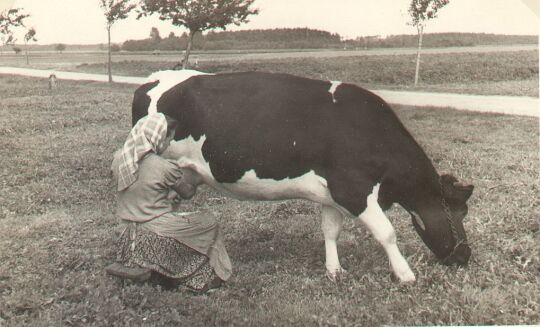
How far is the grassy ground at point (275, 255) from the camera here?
4.00m

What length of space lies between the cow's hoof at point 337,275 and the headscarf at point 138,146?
5.85 ft

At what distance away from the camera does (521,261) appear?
4648 mm

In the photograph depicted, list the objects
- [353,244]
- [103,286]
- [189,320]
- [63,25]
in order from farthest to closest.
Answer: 1. [63,25]
2. [353,244]
3. [103,286]
4. [189,320]

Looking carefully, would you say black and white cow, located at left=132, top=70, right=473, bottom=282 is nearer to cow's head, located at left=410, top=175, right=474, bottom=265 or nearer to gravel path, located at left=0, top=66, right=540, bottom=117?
cow's head, located at left=410, top=175, right=474, bottom=265

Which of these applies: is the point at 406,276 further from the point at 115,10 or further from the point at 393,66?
the point at 393,66

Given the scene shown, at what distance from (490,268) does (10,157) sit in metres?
6.21

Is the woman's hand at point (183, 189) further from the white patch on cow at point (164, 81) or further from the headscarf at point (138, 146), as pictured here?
the white patch on cow at point (164, 81)

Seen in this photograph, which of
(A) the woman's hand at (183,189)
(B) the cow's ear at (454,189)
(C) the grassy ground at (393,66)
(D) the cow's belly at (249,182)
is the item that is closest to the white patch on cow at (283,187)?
(D) the cow's belly at (249,182)

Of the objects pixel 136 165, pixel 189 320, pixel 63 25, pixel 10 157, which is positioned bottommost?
pixel 189 320

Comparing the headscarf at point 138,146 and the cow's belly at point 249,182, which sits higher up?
the headscarf at point 138,146

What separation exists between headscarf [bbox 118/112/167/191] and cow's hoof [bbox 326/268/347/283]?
1.78 meters

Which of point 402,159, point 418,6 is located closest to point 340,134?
point 402,159

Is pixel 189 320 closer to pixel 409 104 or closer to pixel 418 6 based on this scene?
pixel 418 6

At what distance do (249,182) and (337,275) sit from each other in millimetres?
1070
